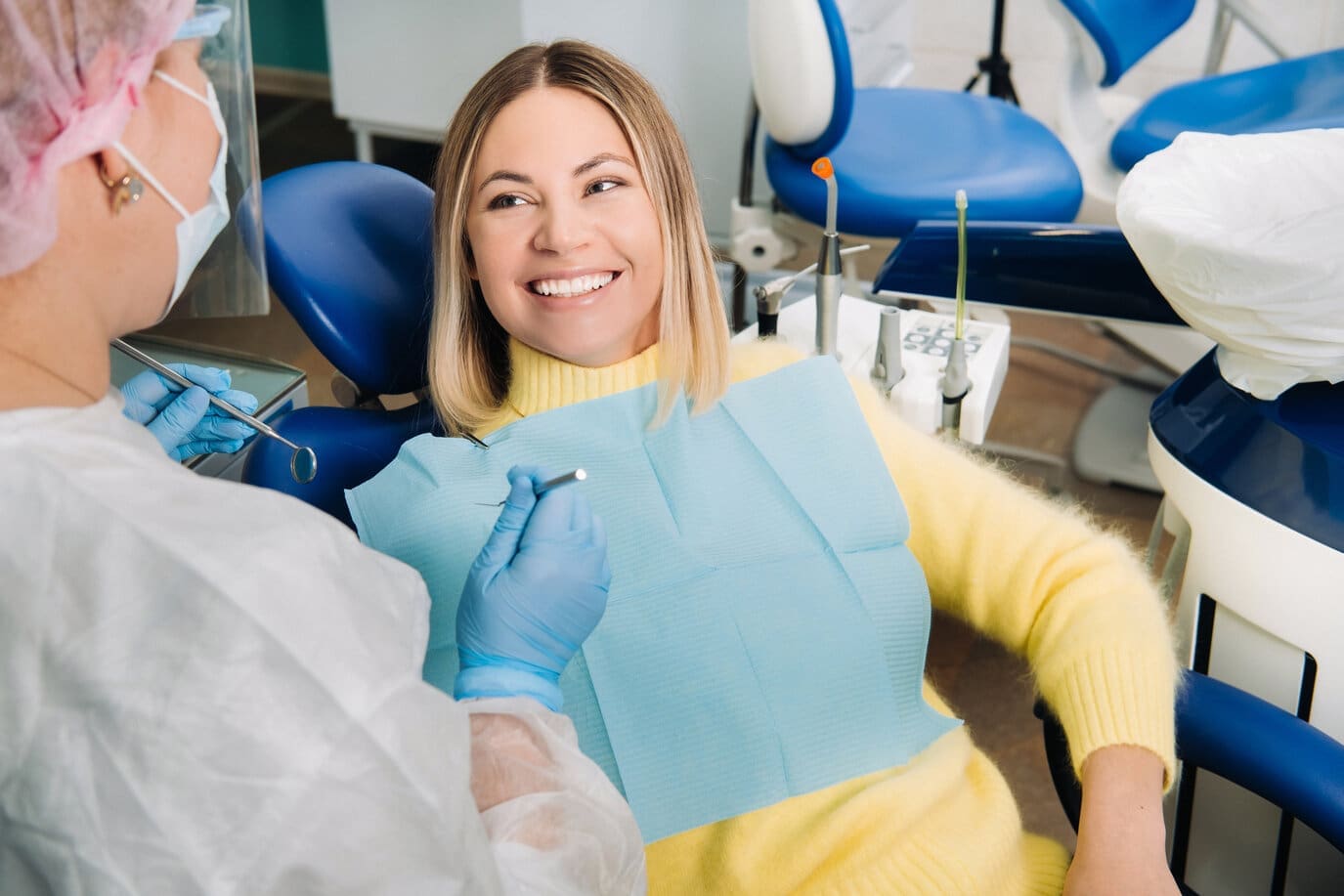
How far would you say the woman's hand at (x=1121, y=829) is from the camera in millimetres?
973

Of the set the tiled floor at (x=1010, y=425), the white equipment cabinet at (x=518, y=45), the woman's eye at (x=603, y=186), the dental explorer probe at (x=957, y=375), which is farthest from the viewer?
the white equipment cabinet at (x=518, y=45)

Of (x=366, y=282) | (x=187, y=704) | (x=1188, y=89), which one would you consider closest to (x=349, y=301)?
(x=366, y=282)

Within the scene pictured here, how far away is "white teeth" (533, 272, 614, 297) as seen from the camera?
3.97ft

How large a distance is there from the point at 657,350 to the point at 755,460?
0.54 feet

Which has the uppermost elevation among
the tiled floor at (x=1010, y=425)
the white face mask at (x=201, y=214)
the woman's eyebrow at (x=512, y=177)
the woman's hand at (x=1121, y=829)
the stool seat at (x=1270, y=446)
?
the white face mask at (x=201, y=214)

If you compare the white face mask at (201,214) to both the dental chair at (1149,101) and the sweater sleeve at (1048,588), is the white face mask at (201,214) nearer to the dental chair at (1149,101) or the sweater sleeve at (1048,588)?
the sweater sleeve at (1048,588)

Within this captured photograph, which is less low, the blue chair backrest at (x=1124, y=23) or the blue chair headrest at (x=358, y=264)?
the blue chair backrest at (x=1124, y=23)

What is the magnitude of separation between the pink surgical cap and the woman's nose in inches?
21.0

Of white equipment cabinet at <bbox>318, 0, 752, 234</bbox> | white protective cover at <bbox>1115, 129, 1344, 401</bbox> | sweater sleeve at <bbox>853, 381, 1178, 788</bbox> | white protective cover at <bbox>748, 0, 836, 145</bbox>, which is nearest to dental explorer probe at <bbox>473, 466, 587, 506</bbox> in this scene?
sweater sleeve at <bbox>853, 381, 1178, 788</bbox>

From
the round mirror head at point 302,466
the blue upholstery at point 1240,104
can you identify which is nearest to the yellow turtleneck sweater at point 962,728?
the round mirror head at point 302,466

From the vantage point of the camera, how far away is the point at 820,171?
4.18ft

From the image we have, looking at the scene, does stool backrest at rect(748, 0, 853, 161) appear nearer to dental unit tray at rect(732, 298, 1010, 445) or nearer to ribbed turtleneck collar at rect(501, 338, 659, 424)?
dental unit tray at rect(732, 298, 1010, 445)

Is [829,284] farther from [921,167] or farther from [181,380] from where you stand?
[921,167]

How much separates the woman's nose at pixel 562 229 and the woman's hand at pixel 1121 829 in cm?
68
